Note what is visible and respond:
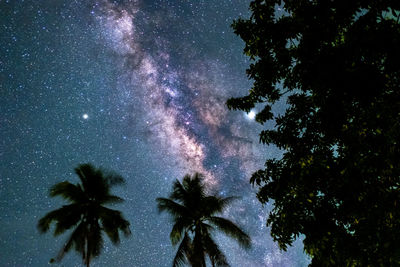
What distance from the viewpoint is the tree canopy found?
13.7 feet

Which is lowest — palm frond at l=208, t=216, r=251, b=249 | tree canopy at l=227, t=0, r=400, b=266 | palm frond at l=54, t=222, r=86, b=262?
tree canopy at l=227, t=0, r=400, b=266

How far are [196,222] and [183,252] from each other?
6.47 ft

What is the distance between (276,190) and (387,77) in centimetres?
315

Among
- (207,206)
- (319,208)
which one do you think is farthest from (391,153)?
(207,206)

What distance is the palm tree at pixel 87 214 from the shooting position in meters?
13.5

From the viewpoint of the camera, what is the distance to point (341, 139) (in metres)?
5.01

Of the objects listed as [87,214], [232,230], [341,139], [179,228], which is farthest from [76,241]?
[341,139]

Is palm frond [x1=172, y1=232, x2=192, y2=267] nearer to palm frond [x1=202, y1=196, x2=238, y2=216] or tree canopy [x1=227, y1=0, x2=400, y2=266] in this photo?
palm frond [x1=202, y1=196, x2=238, y2=216]

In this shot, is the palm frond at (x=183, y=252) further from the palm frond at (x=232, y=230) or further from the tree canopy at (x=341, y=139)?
the tree canopy at (x=341, y=139)

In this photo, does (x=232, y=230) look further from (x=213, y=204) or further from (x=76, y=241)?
(x=76, y=241)

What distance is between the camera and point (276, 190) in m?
5.59

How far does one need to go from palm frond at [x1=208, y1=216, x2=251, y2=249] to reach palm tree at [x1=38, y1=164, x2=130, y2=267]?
5697mm

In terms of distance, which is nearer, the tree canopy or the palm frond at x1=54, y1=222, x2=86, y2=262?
the tree canopy

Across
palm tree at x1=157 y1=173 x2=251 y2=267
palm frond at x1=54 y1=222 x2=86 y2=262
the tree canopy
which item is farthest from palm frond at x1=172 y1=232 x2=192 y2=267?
the tree canopy
